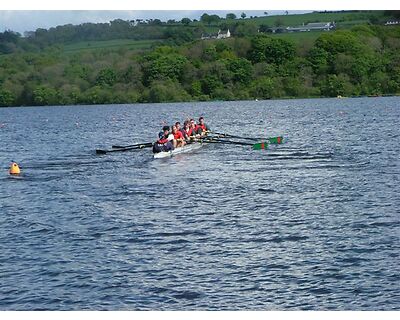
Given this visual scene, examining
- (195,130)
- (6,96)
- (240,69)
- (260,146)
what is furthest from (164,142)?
(6,96)

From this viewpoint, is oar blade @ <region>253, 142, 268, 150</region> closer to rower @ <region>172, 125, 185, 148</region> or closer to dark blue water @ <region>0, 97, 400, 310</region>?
dark blue water @ <region>0, 97, 400, 310</region>

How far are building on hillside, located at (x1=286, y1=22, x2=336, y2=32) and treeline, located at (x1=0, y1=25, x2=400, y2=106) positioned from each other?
4.80 metres

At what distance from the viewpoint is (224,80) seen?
420 feet

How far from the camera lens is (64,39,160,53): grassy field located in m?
138

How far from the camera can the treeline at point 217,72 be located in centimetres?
12562

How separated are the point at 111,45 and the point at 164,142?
107 meters

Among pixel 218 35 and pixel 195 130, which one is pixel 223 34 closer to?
pixel 218 35

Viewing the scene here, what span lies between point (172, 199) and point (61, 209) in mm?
3701

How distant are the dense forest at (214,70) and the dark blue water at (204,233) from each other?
3545 inches

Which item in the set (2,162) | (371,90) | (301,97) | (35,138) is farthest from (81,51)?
(2,162)

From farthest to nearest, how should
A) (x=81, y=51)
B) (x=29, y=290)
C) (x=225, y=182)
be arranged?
(x=81, y=51)
(x=225, y=182)
(x=29, y=290)

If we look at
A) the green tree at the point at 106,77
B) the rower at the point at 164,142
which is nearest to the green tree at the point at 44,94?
the green tree at the point at 106,77

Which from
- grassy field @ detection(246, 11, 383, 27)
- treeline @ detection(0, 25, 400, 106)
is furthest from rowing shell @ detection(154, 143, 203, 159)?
grassy field @ detection(246, 11, 383, 27)
